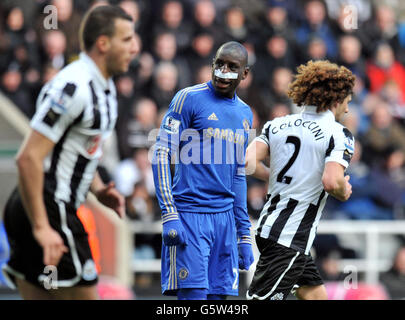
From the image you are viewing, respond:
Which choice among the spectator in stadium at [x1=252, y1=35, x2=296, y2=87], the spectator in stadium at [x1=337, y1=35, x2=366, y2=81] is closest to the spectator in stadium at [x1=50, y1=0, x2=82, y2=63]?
the spectator in stadium at [x1=252, y1=35, x2=296, y2=87]

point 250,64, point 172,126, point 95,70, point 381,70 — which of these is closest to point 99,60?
point 95,70

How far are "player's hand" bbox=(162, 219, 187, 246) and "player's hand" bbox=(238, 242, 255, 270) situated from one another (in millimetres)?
701

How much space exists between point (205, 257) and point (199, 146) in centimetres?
81

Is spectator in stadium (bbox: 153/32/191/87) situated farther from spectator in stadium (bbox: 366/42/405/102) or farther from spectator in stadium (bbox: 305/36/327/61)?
spectator in stadium (bbox: 366/42/405/102)

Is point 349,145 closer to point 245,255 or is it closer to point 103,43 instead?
point 245,255

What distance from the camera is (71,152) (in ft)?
14.9

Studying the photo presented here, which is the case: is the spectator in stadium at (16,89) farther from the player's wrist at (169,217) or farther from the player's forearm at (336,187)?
the player's forearm at (336,187)

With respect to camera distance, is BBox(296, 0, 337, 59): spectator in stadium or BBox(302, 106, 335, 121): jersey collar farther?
BBox(296, 0, 337, 59): spectator in stadium

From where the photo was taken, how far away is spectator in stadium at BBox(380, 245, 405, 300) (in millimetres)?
10414

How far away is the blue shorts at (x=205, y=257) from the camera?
18.3 feet

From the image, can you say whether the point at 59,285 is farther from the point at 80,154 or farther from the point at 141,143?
the point at 141,143

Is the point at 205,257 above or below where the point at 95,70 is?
below

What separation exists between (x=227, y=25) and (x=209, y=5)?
42cm

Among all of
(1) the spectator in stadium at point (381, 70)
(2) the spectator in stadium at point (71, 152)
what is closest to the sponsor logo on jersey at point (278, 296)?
(2) the spectator in stadium at point (71, 152)
